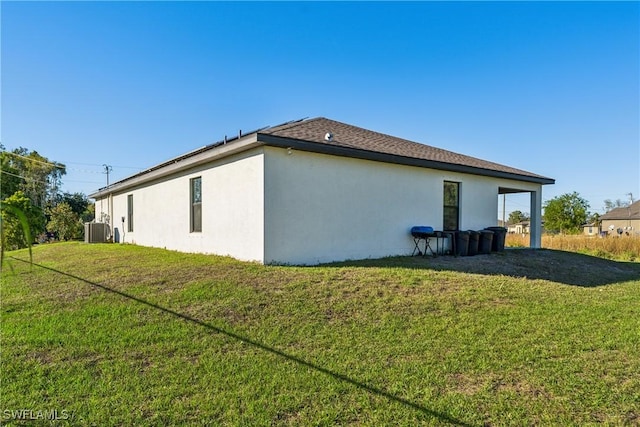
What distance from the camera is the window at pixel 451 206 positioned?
11469mm

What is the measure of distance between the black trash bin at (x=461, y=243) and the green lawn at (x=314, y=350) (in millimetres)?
3670

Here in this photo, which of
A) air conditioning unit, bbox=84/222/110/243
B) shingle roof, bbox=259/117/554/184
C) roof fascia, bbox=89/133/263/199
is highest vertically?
shingle roof, bbox=259/117/554/184

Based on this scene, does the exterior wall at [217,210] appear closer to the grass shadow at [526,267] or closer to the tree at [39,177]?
the grass shadow at [526,267]

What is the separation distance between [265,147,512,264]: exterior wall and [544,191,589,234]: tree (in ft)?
103

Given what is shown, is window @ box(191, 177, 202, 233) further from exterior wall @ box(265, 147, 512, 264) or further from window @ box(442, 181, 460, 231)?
window @ box(442, 181, 460, 231)

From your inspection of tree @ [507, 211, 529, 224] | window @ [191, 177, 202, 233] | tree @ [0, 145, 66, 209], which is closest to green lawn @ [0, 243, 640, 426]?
window @ [191, 177, 202, 233]

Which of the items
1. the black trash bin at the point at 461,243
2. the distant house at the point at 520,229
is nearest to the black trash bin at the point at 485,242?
the black trash bin at the point at 461,243

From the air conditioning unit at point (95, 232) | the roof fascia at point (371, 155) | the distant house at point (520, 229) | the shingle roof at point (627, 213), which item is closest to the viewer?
the roof fascia at point (371, 155)

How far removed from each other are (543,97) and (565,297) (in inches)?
374

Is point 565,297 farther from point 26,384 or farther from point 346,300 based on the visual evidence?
point 26,384

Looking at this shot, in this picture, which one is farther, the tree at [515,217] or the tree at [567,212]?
the tree at [515,217]

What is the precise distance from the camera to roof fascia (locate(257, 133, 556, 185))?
7711 mm

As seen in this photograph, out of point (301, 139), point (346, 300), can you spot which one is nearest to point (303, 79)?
point (301, 139)

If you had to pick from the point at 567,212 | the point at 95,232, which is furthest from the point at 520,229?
the point at 95,232
